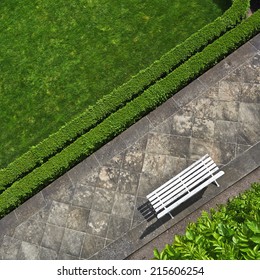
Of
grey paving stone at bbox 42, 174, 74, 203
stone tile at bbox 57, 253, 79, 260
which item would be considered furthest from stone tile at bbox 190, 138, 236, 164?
stone tile at bbox 57, 253, 79, 260

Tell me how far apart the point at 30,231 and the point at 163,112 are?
5641mm

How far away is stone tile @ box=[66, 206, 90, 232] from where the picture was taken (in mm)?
9930

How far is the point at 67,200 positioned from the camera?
34.0 ft

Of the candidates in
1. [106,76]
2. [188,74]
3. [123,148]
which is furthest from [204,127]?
[106,76]

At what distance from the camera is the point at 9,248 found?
404 inches

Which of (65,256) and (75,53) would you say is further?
(75,53)

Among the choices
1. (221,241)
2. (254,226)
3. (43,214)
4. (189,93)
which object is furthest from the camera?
(189,93)

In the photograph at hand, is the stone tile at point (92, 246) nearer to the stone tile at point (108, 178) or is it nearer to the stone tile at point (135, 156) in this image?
the stone tile at point (108, 178)

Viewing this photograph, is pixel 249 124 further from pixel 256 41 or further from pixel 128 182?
pixel 128 182

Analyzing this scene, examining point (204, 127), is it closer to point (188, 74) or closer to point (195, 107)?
point (195, 107)

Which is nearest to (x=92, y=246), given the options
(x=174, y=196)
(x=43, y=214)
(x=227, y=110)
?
(x=43, y=214)

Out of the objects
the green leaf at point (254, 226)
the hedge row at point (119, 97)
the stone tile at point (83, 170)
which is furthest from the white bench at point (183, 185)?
the green leaf at point (254, 226)

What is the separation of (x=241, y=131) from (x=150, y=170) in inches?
116

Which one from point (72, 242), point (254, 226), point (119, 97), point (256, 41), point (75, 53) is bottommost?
point (254, 226)
